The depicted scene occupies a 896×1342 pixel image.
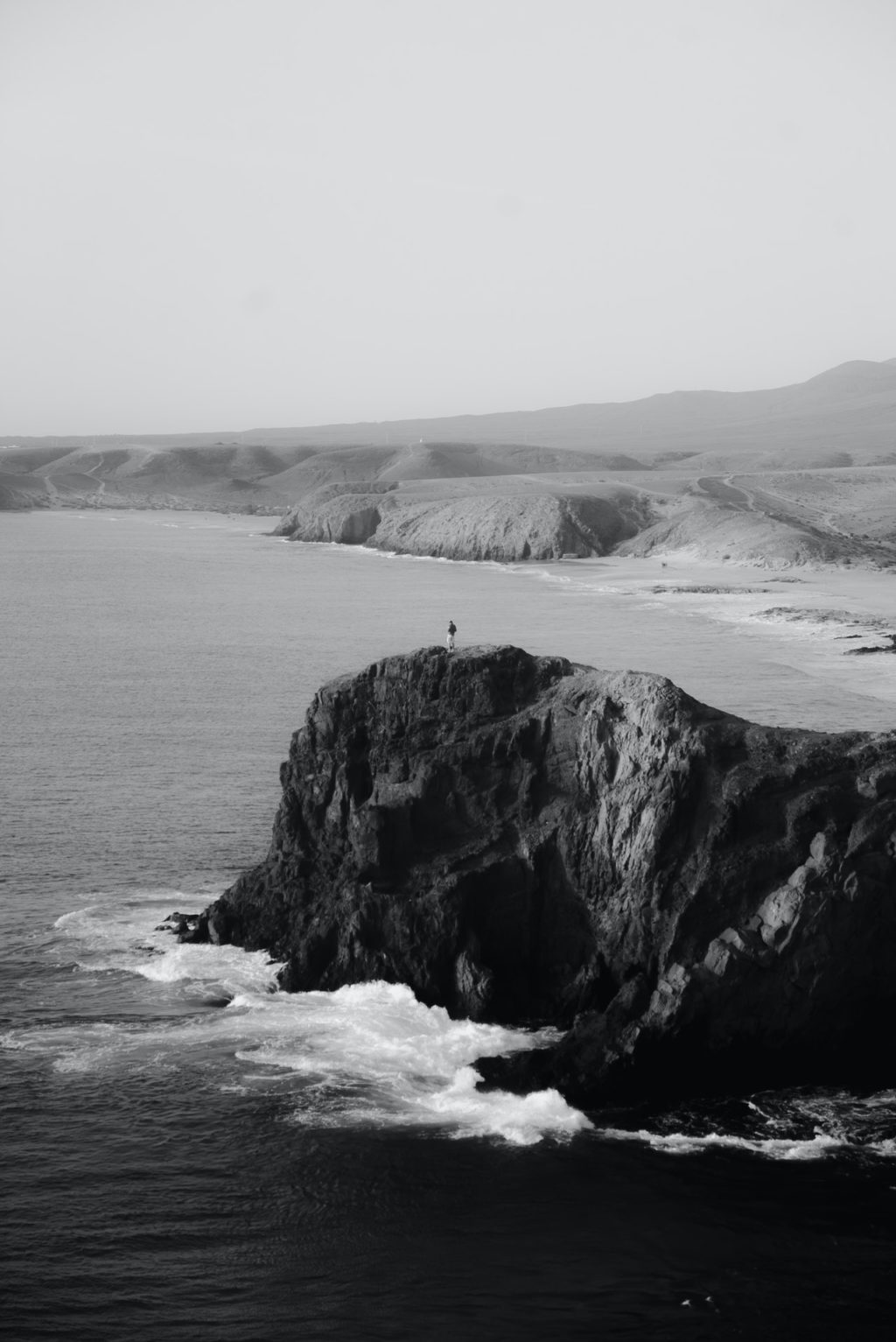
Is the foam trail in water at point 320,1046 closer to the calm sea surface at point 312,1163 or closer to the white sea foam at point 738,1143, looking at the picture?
the calm sea surface at point 312,1163

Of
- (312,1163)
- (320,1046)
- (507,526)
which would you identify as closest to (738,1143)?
(312,1163)

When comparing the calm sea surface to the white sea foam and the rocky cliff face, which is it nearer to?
the white sea foam

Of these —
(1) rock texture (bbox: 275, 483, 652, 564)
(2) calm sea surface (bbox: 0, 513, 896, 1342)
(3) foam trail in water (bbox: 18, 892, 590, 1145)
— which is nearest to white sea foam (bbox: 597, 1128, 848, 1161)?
(2) calm sea surface (bbox: 0, 513, 896, 1342)

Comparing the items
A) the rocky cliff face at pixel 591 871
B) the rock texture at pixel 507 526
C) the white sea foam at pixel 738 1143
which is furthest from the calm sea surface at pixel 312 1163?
the rock texture at pixel 507 526

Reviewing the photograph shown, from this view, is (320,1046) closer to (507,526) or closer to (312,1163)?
(312,1163)

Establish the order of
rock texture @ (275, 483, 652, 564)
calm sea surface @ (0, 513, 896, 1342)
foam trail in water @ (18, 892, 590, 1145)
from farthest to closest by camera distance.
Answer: rock texture @ (275, 483, 652, 564), foam trail in water @ (18, 892, 590, 1145), calm sea surface @ (0, 513, 896, 1342)

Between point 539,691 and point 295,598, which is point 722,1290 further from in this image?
point 295,598

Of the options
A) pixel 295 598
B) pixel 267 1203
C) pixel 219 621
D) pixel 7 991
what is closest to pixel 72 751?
pixel 7 991

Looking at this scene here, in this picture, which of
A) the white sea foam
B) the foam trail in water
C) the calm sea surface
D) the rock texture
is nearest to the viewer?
the calm sea surface

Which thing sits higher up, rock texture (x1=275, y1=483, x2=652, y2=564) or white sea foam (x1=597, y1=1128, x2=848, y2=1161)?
rock texture (x1=275, y1=483, x2=652, y2=564)
